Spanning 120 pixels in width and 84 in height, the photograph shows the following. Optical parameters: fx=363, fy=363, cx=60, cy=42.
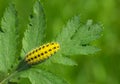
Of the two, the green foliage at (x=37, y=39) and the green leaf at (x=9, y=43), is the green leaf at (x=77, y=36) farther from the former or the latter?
the green leaf at (x=9, y=43)

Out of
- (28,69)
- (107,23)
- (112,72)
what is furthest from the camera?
(107,23)

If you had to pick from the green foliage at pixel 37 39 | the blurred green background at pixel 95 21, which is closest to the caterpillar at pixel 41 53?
the green foliage at pixel 37 39

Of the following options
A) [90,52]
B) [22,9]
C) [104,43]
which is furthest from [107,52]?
[90,52]

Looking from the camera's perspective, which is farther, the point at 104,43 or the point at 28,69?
the point at 104,43

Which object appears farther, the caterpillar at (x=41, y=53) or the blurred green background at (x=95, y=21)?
the blurred green background at (x=95, y=21)

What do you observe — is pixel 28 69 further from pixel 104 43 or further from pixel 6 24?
pixel 104 43

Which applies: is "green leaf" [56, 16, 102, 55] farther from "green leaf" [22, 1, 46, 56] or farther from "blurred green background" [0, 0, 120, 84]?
"blurred green background" [0, 0, 120, 84]

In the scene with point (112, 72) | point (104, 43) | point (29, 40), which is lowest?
point (112, 72)

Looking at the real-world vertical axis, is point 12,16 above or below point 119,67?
above
